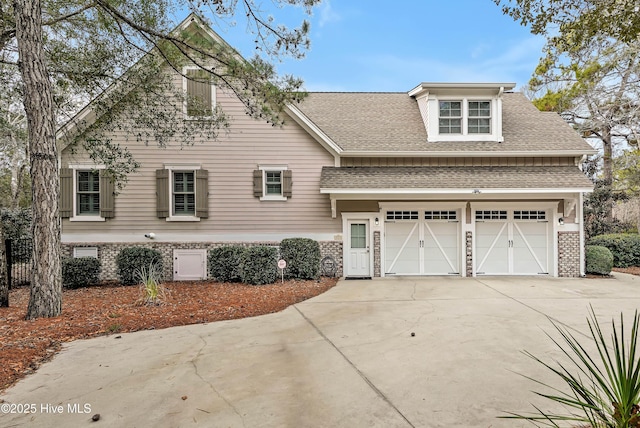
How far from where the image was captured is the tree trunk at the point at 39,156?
632cm

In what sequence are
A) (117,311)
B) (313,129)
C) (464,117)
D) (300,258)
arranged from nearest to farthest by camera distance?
(117,311) < (300,258) < (313,129) < (464,117)

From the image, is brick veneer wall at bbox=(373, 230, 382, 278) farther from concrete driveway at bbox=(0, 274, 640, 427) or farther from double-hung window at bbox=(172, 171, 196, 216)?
double-hung window at bbox=(172, 171, 196, 216)

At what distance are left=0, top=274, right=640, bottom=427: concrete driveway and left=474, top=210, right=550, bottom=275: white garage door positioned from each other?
4107 mm

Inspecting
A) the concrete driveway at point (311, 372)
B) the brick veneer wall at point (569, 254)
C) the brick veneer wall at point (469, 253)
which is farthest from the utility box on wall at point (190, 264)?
the brick veneer wall at point (569, 254)

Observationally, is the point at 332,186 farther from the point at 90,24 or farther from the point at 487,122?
the point at 90,24

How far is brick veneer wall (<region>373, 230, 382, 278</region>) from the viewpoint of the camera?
38.0 ft

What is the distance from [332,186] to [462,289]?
15.3 feet

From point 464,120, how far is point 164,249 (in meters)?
10.9

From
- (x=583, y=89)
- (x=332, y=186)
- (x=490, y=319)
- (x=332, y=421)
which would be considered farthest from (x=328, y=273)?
(x=583, y=89)

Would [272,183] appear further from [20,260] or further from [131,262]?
[20,260]

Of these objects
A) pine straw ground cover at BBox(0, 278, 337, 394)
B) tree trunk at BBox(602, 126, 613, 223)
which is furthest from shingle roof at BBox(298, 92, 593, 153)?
tree trunk at BBox(602, 126, 613, 223)

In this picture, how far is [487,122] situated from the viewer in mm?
12273

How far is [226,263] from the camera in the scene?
10.6 metres

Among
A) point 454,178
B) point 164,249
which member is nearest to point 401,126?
point 454,178
